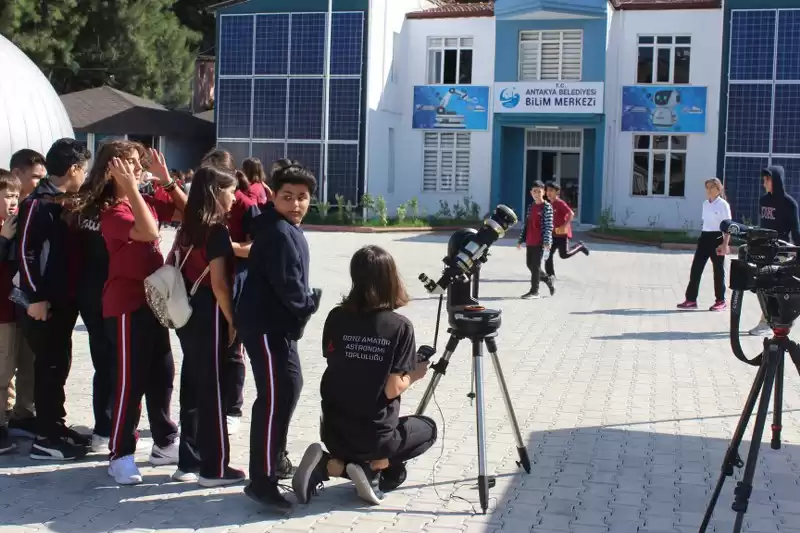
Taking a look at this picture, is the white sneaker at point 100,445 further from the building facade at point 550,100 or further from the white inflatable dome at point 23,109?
the building facade at point 550,100

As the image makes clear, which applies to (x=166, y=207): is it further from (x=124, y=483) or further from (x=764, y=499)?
(x=764, y=499)

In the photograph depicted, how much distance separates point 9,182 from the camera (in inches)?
257

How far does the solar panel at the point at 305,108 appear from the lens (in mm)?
32219

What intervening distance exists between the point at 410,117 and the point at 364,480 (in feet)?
94.7

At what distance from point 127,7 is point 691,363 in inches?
1258

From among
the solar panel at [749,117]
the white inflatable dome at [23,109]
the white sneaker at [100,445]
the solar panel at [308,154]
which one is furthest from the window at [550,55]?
the white sneaker at [100,445]

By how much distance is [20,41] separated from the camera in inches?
1367

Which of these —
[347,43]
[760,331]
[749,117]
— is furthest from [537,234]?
[347,43]

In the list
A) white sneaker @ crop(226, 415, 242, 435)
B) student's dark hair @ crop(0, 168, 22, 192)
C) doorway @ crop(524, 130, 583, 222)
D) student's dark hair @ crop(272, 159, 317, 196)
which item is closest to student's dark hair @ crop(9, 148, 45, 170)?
student's dark hair @ crop(0, 168, 22, 192)

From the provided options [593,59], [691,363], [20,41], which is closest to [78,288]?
[691,363]

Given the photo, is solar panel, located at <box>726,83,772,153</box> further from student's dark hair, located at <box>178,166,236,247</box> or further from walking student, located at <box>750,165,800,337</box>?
student's dark hair, located at <box>178,166,236,247</box>

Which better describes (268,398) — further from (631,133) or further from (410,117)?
(410,117)

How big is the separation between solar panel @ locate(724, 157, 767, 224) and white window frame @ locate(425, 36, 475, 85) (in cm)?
834

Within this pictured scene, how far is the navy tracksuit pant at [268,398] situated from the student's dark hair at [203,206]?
0.64 m
